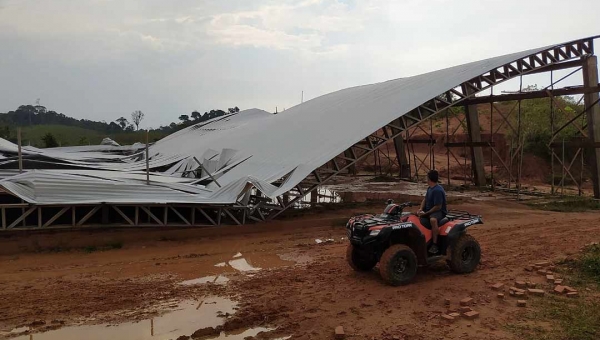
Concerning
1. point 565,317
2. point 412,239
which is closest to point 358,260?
point 412,239

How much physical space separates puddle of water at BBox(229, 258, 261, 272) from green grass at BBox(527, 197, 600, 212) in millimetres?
10638

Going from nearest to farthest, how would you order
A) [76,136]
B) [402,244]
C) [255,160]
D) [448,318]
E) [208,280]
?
[448,318] → [402,244] → [208,280] → [255,160] → [76,136]

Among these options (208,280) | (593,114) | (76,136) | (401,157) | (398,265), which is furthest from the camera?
(76,136)

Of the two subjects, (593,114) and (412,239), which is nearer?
(412,239)

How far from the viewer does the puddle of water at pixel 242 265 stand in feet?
24.5

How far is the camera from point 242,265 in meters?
7.75

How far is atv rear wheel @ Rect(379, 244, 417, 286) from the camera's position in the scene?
6012 millimetres

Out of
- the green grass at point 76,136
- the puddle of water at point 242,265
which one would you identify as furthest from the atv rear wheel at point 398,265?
the green grass at point 76,136

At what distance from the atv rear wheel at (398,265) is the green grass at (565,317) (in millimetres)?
1525

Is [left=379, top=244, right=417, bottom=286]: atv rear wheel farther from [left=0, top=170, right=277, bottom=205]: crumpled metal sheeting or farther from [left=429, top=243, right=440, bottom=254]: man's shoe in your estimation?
[left=0, top=170, right=277, bottom=205]: crumpled metal sheeting

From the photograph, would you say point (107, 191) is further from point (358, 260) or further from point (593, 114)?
point (593, 114)

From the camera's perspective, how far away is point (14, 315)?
5.27 meters

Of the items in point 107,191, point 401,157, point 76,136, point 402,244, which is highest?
point 76,136

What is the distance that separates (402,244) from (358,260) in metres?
0.78
